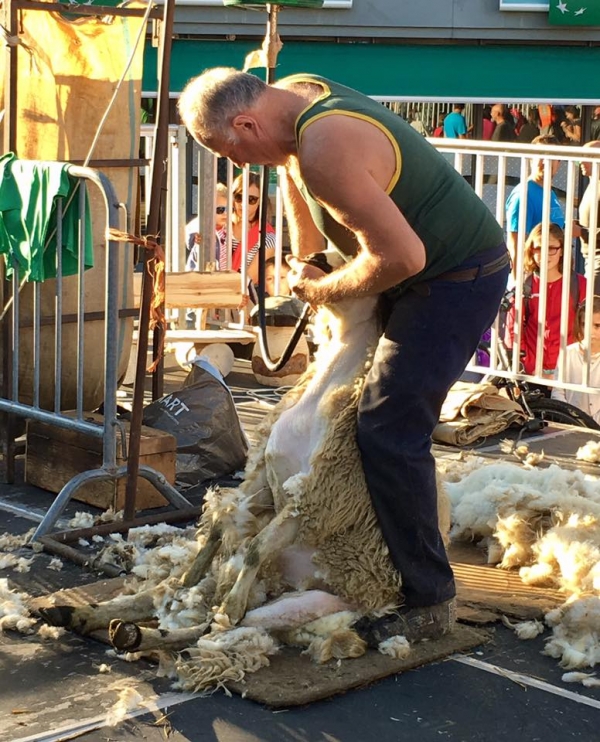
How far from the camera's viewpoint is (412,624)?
3895 mm

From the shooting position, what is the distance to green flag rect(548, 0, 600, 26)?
1616 centimetres

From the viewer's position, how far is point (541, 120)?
55.1 feet

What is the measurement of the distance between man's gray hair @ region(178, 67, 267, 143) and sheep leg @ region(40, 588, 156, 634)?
1513mm

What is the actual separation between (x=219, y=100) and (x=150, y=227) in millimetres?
1404

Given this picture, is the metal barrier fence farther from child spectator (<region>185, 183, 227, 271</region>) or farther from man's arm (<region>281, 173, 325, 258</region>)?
child spectator (<region>185, 183, 227, 271</region>)

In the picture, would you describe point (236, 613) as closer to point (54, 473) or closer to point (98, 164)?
point (54, 473)

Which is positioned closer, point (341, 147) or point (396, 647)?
point (341, 147)

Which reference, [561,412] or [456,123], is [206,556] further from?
[456,123]


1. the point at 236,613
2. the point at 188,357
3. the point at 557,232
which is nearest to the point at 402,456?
the point at 236,613

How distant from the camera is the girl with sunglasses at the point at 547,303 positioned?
24.6 ft

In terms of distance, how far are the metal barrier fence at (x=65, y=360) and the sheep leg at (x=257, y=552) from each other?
1.37 meters

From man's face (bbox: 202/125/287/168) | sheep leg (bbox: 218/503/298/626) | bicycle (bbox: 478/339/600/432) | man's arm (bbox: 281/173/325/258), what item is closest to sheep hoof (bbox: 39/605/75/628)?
sheep leg (bbox: 218/503/298/626)

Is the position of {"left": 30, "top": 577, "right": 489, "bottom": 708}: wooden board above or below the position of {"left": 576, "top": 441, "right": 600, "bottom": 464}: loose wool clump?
below

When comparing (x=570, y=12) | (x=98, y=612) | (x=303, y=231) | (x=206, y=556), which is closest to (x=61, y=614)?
(x=98, y=612)
